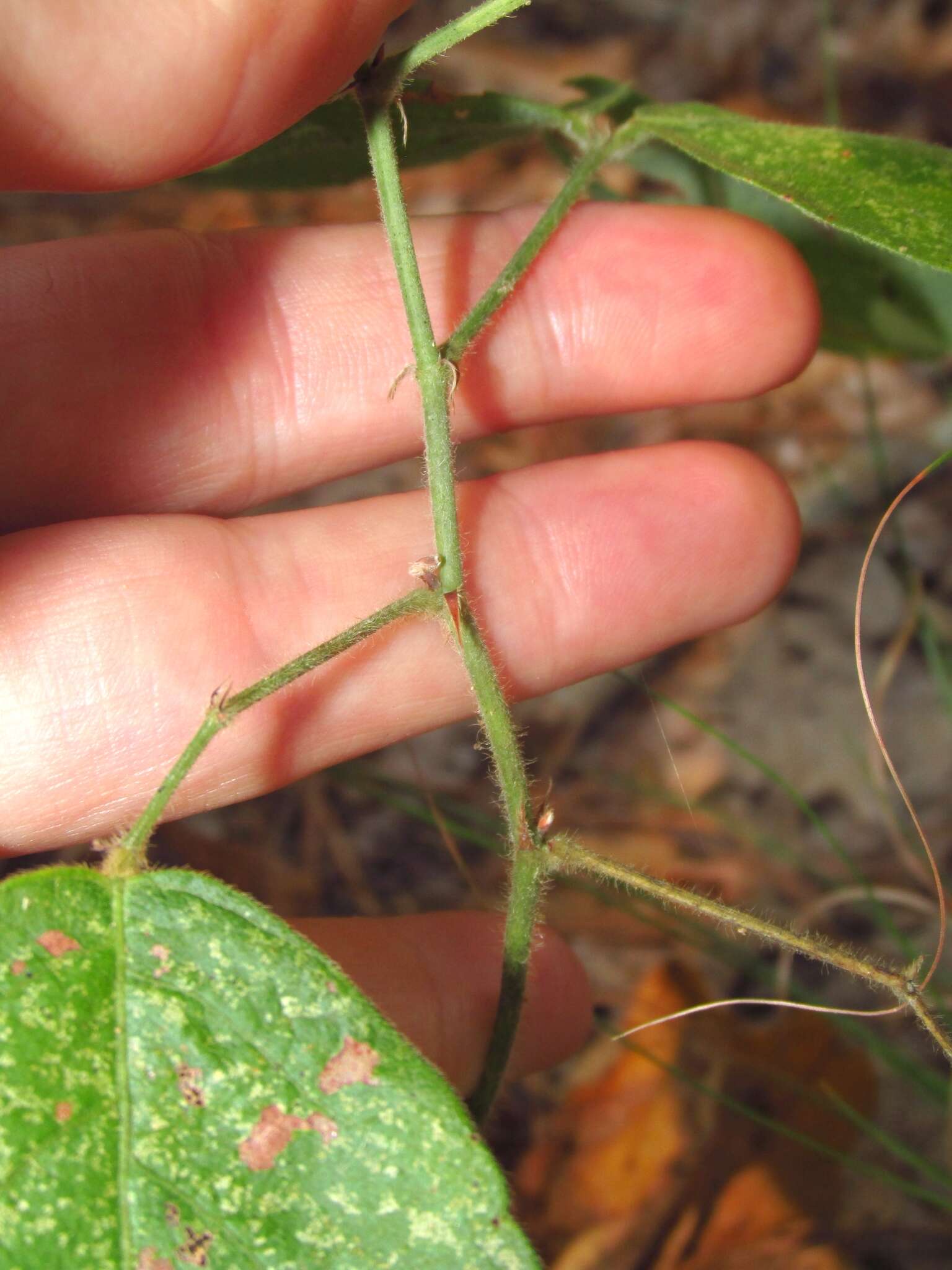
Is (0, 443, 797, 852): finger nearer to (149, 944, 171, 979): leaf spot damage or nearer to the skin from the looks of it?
the skin

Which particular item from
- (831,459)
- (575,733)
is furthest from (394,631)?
(831,459)

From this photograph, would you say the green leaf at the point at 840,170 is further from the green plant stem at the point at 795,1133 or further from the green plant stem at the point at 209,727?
Result: the green plant stem at the point at 795,1133

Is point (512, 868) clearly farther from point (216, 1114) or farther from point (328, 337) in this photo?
point (328, 337)

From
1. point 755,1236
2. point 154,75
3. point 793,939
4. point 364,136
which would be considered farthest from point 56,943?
point 755,1236

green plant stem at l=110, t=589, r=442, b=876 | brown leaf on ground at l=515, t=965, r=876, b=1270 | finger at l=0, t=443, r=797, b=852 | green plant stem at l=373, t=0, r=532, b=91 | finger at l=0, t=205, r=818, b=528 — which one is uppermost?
finger at l=0, t=205, r=818, b=528

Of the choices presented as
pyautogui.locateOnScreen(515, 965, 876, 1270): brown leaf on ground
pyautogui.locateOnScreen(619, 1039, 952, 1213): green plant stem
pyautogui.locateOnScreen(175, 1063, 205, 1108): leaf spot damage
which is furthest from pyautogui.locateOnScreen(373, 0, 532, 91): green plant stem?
pyautogui.locateOnScreen(515, 965, 876, 1270): brown leaf on ground

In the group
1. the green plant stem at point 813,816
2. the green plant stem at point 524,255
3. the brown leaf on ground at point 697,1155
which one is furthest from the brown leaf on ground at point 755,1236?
the green plant stem at point 524,255
